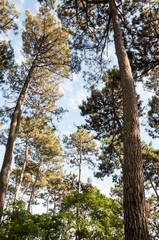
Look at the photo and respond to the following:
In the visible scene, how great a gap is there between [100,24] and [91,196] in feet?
24.8

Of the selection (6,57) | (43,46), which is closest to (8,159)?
(6,57)

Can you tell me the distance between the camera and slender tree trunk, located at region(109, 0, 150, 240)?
2.27 meters

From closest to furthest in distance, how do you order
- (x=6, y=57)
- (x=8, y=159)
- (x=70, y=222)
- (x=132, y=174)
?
(x=132, y=174), (x=70, y=222), (x=8, y=159), (x=6, y=57)

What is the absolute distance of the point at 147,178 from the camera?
12867 millimetres

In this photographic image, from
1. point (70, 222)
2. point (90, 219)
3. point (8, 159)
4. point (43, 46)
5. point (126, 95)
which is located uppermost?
point (43, 46)

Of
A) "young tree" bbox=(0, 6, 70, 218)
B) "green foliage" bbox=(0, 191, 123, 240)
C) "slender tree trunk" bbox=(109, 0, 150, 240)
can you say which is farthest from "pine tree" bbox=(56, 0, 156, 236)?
"green foliage" bbox=(0, 191, 123, 240)

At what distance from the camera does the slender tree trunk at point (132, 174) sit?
2.27 metres

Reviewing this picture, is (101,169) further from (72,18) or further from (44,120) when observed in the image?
(72,18)

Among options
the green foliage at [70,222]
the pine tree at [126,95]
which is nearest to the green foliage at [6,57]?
the pine tree at [126,95]

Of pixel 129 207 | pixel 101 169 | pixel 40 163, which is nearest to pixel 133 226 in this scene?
pixel 129 207

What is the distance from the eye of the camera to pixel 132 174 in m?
2.73

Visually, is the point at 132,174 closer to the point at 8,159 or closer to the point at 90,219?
the point at 90,219

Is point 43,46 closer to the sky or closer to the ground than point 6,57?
closer to the sky

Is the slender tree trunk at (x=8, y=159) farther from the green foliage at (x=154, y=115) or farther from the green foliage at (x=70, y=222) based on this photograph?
the green foliage at (x=154, y=115)
